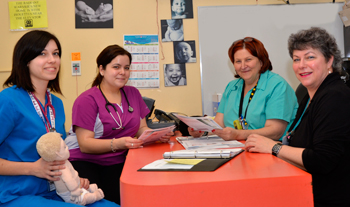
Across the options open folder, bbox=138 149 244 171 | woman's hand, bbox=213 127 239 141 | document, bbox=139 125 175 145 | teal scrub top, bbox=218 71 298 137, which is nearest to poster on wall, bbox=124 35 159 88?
teal scrub top, bbox=218 71 298 137

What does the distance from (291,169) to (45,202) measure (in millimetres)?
957

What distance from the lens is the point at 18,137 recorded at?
4.40 feet

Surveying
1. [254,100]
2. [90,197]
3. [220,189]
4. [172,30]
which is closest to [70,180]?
[90,197]

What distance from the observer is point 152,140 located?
6.01ft

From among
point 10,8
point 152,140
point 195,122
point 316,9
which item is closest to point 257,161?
point 195,122

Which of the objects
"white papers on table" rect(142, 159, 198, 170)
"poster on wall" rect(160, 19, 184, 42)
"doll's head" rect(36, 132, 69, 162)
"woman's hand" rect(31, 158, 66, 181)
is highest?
"poster on wall" rect(160, 19, 184, 42)

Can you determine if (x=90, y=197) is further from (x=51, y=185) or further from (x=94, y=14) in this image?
(x=94, y=14)

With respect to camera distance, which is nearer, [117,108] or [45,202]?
[45,202]

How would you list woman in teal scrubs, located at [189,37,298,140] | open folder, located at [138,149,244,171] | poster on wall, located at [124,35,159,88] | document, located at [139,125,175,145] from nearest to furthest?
open folder, located at [138,149,244,171], document, located at [139,125,175,145], woman in teal scrubs, located at [189,37,298,140], poster on wall, located at [124,35,159,88]

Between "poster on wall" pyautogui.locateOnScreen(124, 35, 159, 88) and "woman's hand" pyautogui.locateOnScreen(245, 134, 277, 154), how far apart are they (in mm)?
1942

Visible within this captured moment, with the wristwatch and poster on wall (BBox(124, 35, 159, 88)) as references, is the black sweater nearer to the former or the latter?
the wristwatch

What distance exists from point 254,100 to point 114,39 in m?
1.74

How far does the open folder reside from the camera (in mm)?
1097

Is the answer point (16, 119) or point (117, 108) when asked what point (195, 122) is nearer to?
point (117, 108)
